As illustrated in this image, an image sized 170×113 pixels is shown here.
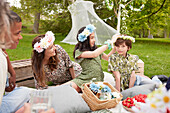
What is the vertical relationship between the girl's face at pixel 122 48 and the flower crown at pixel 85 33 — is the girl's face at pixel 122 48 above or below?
below

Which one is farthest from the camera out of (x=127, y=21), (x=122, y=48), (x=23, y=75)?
(x=127, y=21)

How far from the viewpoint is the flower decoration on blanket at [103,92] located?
2223 mm

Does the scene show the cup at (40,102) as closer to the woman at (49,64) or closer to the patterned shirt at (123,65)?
the woman at (49,64)

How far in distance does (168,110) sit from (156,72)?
4.92 metres

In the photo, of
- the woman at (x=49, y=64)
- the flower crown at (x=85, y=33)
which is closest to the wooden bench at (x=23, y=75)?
the woman at (x=49, y=64)

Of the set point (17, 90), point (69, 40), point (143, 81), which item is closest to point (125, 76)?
point (143, 81)

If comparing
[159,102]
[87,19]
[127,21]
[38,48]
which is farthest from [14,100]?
[127,21]

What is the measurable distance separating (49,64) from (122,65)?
50.4 inches

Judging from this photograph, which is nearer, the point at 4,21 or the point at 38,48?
the point at 4,21

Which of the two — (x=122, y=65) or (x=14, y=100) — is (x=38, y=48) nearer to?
(x=14, y=100)

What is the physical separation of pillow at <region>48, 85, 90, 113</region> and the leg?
0.39 meters

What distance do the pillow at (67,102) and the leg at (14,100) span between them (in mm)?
394

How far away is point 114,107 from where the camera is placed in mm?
2213

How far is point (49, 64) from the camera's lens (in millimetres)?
2822
